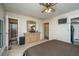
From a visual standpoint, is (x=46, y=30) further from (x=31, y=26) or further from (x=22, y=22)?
(x=22, y=22)

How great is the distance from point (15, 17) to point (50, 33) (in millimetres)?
1006

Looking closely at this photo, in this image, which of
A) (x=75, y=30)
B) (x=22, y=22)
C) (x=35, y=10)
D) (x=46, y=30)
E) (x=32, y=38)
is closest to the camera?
(x=75, y=30)

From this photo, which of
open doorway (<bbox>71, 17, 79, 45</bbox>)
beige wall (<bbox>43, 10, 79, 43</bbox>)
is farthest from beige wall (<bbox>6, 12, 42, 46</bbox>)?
open doorway (<bbox>71, 17, 79, 45</bbox>)

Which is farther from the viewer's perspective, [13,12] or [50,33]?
[50,33]

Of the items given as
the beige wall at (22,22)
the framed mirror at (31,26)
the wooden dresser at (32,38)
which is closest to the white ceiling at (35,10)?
the beige wall at (22,22)

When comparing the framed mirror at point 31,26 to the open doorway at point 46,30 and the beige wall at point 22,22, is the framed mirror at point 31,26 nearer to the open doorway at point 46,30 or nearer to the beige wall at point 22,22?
the beige wall at point 22,22

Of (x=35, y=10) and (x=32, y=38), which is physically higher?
(x=35, y=10)

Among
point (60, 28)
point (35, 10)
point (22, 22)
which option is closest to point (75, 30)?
point (60, 28)

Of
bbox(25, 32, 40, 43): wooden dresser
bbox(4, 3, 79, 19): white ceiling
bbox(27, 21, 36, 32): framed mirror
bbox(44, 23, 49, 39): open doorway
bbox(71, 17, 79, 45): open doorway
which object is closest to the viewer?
bbox(4, 3, 79, 19): white ceiling

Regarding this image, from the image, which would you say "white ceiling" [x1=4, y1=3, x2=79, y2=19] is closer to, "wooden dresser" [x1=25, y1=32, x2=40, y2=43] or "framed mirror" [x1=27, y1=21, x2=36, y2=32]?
"framed mirror" [x1=27, y1=21, x2=36, y2=32]

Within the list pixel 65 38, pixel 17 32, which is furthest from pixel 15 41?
pixel 65 38

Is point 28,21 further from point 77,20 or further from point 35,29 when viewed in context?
point 77,20

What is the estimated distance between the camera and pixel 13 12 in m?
1.72

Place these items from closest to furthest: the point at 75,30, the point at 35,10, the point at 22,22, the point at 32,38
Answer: the point at 75,30, the point at 35,10, the point at 22,22, the point at 32,38
